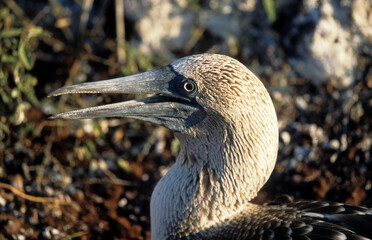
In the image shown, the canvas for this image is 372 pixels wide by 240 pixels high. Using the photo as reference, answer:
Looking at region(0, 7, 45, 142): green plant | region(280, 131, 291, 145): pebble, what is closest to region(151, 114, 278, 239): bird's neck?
region(0, 7, 45, 142): green plant

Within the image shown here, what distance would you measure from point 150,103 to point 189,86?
Result: 0.28 m

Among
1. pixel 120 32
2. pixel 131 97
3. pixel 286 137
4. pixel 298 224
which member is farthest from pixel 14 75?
pixel 286 137

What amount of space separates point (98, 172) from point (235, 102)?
2.21 m

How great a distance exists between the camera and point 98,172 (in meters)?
4.34

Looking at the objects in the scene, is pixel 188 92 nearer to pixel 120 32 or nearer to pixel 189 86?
pixel 189 86

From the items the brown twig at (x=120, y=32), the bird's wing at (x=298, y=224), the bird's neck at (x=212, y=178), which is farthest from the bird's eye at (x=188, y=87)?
the brown twig at (x=120, y=32)

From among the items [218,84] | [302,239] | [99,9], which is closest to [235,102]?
[218,84]

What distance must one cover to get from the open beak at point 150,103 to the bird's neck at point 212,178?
14cm

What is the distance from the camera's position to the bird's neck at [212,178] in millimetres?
2635

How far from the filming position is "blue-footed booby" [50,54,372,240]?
258 cm

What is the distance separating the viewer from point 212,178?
271 centimetres

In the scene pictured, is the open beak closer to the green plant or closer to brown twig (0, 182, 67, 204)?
the green plant

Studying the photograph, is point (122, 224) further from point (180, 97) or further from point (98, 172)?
point (180, 97)

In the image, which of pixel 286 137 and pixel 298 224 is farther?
pixel 286 137
